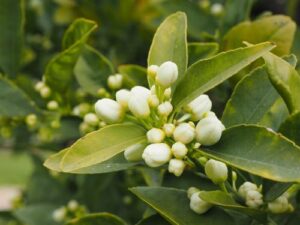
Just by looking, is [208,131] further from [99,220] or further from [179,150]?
[99,220]

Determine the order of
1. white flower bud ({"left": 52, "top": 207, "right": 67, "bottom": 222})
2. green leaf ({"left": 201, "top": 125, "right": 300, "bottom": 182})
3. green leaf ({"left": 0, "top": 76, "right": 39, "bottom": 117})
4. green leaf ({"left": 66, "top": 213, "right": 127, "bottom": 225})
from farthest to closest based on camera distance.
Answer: white flower bud ({"left": 52, "top": 207, "right": 67, "bottom": 222})
green leaf ({"left": 0, "top": 76, "right": 39, "bottom": 117})
green leaf ({"left": 66, "top": 213, "right": 127, "bottom": 225})
green leaf ({"left": 201, "top": 125, "right": 300, "bottom": 182})

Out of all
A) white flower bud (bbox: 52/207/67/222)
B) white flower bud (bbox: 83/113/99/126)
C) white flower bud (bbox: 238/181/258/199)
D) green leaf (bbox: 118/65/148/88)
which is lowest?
white flower bud (bbox: 52/207/67/222)

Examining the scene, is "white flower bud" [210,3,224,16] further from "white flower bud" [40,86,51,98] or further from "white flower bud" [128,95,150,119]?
"white flower bud" [128,95,150,119]

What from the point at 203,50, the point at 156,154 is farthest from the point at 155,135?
the point at 203,50

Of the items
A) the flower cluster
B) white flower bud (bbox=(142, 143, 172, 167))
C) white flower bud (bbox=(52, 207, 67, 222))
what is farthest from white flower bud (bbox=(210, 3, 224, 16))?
white flower bud (bbox=(142, 143, 172, 167))

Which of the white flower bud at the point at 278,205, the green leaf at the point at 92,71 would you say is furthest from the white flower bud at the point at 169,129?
the green leaf at the point at 92,71

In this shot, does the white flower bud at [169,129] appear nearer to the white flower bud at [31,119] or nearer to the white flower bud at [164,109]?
the white flower bud at [164,109]
